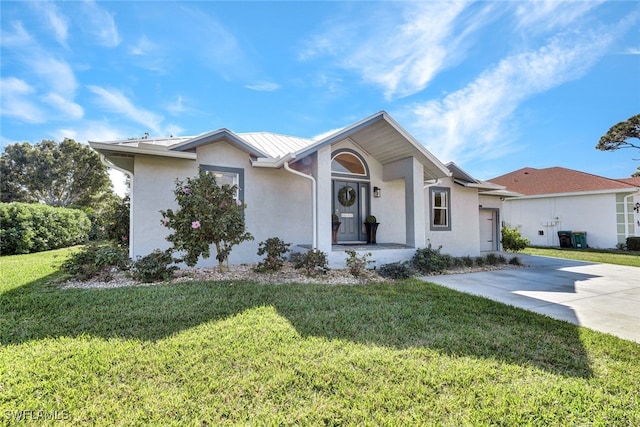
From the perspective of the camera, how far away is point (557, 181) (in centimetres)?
2005

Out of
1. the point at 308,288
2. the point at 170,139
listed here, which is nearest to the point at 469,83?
the point at 308,288

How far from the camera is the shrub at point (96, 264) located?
6.71m

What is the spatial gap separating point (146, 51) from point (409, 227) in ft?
32.6

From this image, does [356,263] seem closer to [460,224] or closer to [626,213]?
[460,224]

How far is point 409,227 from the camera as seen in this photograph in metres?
9.38

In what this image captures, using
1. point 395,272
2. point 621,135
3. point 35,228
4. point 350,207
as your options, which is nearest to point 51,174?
point 35,228

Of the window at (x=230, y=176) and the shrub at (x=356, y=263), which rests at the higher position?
the window at (x=230, y=176)

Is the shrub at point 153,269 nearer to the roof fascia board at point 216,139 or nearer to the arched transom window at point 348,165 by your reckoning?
the roof fascia board at point 216,139

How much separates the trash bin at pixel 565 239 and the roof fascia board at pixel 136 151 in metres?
21.3

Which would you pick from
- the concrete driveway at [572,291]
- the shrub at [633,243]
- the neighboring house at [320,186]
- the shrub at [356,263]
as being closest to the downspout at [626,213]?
the shrub at [633,243]

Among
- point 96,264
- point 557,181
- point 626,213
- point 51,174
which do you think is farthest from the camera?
point 51,174

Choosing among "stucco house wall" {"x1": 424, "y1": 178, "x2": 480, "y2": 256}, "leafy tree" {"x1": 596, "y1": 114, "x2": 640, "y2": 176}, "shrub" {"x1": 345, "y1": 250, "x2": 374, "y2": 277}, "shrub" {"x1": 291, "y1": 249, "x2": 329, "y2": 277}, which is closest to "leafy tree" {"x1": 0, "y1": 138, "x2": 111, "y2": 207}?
"shrub" {"x1": 291, "y1": 249, "x2": 329, "y2": 277}

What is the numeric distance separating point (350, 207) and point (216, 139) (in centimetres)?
503

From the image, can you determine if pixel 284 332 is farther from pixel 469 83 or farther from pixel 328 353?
pixel 469 83
